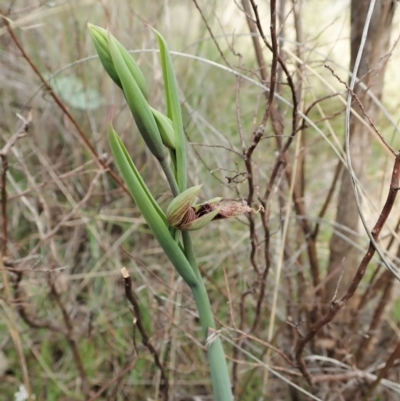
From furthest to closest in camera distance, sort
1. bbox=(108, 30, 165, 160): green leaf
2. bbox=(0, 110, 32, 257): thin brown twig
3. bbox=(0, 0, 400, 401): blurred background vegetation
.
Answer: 1. bbox=(0, 0, 400, 401): blurred background vegetation
2. bbox=(0, 110, 32, 257): thin brown twig
3. bbox=(108, 30, 165, 160): green leaf

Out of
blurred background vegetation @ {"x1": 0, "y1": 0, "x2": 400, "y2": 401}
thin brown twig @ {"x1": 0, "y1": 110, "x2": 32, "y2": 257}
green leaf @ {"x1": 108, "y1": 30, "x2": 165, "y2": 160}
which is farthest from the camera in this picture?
blurred background vegetation @ {"x1": 0, "y1": 0, "x2": 400, "y2": 401}

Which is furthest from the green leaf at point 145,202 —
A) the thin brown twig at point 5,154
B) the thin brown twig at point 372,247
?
the thin brown twig at point 5,154

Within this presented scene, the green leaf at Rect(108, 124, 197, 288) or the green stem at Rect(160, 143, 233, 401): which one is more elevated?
the green leaf at Rect(108, 124, 197, 288)

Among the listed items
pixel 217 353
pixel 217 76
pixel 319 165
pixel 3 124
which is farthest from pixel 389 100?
pixel 217 353

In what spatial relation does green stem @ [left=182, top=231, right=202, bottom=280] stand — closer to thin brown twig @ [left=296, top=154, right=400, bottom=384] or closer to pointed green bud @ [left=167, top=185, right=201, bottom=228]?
pointed green bud @ [left=167, top=185, right=201, bottom=228]

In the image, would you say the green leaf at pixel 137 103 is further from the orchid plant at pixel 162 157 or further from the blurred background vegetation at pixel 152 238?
the blurred background vegetation at pixel 152 238

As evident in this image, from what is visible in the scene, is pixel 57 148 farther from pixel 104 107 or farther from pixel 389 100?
pixel 389 100

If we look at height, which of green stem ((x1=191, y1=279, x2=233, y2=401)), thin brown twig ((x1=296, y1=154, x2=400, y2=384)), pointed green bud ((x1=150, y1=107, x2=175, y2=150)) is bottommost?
green stem ((x1=191, y1=279, x2=233, y2=401))

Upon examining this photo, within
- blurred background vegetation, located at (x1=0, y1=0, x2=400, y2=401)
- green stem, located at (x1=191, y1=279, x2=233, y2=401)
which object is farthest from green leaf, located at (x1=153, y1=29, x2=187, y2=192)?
blurred background vegetation, located at (x1=0, y1=0, x2=400, y2=401)
